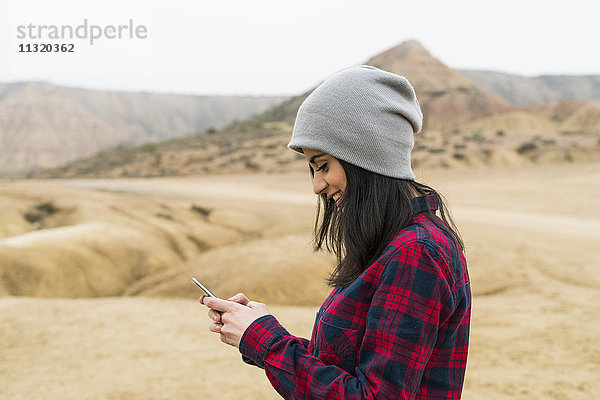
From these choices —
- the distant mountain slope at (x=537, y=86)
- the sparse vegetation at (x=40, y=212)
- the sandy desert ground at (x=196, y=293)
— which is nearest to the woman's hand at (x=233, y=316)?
the sandy desert ground at (x=196, y=293)

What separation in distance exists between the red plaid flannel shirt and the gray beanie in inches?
5.7

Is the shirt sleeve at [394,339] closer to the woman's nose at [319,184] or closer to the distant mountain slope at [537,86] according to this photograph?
the woman's nose at [319,184]

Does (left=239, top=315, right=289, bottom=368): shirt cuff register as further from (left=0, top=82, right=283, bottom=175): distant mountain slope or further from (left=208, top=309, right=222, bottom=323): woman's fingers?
(left=0, top=82, right=283, bottom=175): distant mountain slope

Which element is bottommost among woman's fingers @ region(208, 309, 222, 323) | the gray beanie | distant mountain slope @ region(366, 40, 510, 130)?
distant mountain slope @ region(366, 40, 510, 130)

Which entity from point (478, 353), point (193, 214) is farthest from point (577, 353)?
point (193, 214)

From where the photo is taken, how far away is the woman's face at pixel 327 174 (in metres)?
1.23

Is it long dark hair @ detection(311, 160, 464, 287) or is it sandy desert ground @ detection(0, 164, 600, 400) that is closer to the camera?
long dark hair @ detection(311, 160, 464, 287)

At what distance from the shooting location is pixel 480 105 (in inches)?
1794

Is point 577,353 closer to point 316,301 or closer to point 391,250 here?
point 316,301

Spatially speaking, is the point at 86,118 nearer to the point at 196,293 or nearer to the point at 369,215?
the point at 196,293

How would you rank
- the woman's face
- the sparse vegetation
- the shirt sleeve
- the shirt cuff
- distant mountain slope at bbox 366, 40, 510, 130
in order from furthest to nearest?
distant mountain slope at bbox 366, 40, 510, 130 < the sparse vegetation < the woman's face < the shirt cuff < the shirt sleeve

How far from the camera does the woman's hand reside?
1188mm

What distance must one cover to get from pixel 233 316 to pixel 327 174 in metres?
0.42

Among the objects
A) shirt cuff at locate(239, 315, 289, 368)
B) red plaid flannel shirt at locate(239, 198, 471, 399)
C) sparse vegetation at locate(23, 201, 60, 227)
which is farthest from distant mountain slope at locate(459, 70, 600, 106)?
shirt cuff at locate(239, 315, 289, 368)
